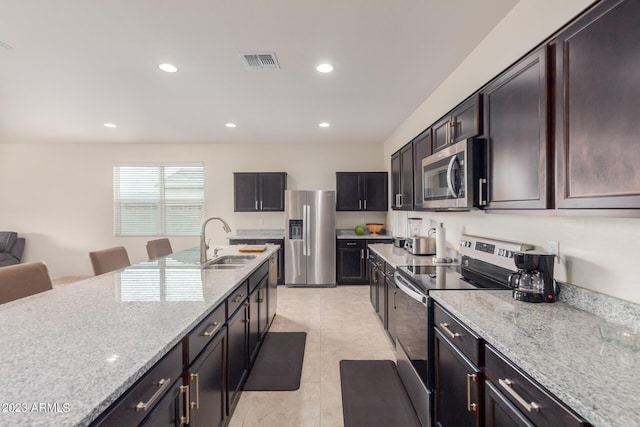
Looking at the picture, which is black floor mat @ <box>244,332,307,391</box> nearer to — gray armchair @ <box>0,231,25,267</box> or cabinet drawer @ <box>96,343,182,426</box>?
cabinet drawer @ <box>96,343,182,426</box>

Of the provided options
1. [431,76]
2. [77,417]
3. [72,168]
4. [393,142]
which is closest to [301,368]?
[77,417]

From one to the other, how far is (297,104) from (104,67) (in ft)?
6.36

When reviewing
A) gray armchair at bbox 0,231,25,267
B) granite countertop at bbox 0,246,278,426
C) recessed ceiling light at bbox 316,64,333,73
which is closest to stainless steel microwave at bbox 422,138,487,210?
recessed ceiling light at bbox 316,64,333,73

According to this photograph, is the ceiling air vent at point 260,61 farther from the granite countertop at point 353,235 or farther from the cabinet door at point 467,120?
the granite countertop at point 353,235

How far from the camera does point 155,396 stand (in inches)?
41.6

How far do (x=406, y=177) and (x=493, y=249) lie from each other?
167 centimetres

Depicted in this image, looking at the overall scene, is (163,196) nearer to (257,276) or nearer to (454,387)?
(257,276)

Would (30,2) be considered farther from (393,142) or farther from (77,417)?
(393,142)

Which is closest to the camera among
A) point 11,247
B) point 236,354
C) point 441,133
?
point 236,354

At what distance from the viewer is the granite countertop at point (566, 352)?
0.78 m

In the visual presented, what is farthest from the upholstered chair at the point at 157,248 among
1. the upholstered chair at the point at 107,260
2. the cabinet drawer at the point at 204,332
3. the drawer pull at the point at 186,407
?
the drawer pull at the point at 186,407

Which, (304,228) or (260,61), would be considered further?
(304,228)

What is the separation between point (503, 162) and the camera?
1.68 m

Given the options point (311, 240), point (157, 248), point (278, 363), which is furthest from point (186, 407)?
point (311, 240)
